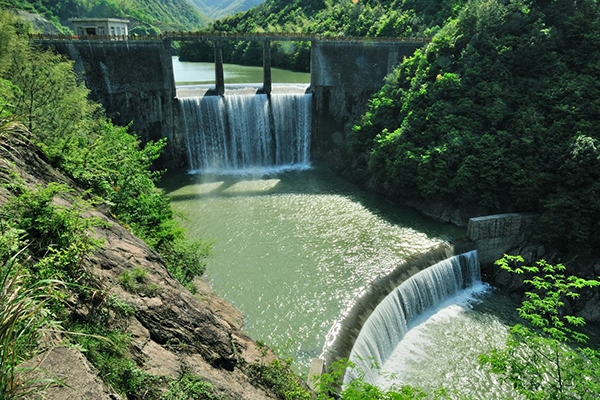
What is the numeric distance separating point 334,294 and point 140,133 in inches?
727

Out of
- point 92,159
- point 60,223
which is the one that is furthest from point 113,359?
point 92,159

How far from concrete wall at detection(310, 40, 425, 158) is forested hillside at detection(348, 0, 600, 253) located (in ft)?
9.79

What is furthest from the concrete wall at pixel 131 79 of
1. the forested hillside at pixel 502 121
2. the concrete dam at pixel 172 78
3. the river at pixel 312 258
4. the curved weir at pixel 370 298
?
the curved weir at pixel 370 298

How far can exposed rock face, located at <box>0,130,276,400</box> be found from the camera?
7.32 metres

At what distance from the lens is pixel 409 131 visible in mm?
24938

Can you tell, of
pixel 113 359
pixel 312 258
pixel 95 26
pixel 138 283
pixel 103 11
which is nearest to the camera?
pixel 113 359

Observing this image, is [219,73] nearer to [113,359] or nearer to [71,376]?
[113,359]

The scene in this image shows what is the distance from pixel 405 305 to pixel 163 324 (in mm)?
10644

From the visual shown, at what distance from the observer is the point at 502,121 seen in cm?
2319

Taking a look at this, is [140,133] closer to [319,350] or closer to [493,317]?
[319,350]

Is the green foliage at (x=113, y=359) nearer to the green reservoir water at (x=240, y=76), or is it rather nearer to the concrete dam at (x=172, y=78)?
the concrete dam at (x=172, y=78)

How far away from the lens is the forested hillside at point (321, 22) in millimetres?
44881

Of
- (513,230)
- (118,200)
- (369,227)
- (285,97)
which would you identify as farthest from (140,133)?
(513,230)

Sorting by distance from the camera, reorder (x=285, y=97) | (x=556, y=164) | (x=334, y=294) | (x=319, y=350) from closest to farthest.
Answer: (x=319, y=350) < (x=334, y=294) < (x=556, y=164) < (x=285, y=97)
